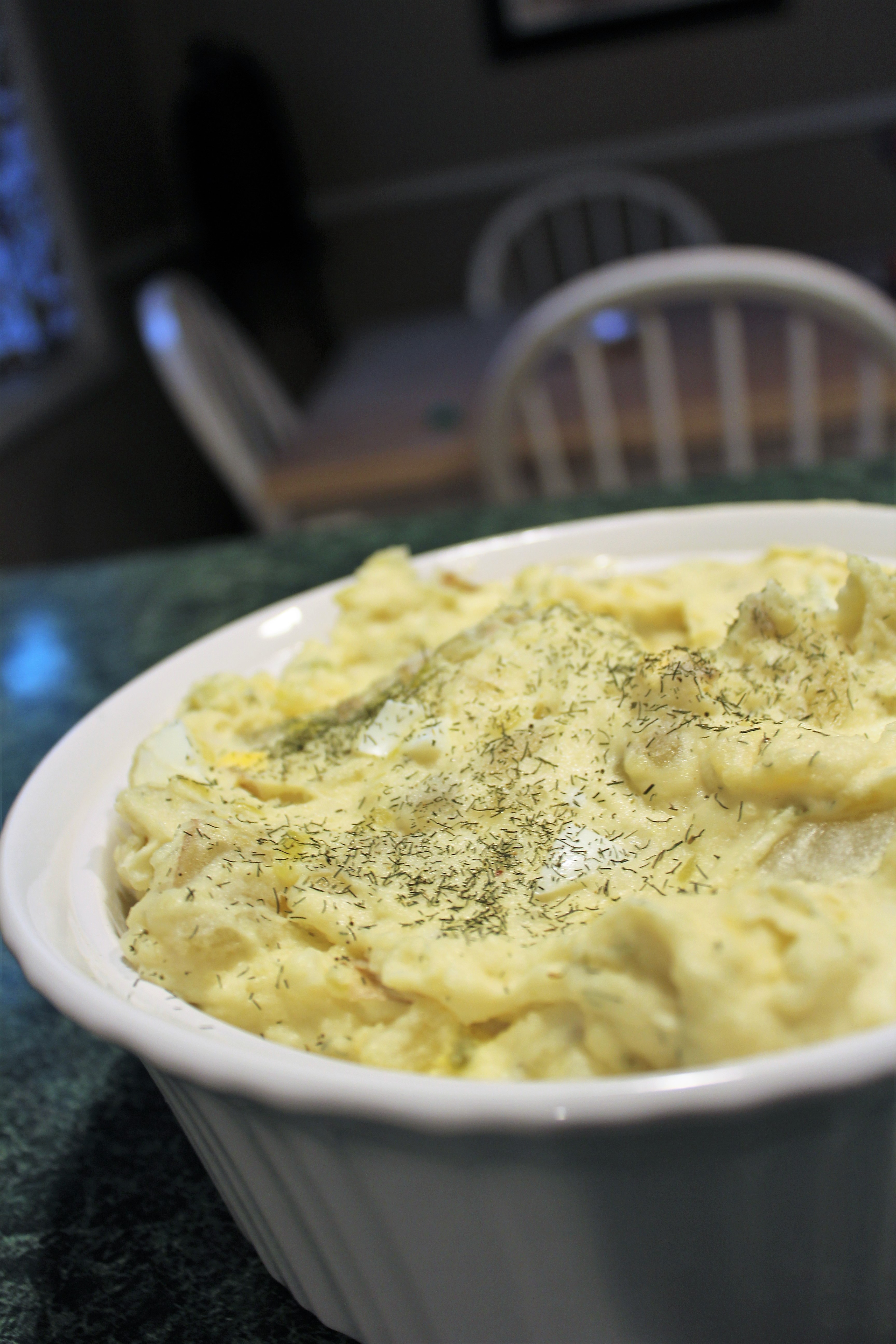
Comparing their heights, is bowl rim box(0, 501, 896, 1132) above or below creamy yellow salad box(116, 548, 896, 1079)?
above

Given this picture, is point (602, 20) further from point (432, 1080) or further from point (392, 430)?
point (432, 1080)

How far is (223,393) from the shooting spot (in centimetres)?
330

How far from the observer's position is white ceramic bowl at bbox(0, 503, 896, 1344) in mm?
458

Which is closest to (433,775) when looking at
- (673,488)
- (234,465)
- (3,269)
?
(673,488)

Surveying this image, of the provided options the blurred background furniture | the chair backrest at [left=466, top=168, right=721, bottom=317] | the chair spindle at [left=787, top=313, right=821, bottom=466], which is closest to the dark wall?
the blurred background furniture

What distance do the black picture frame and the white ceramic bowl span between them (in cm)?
578

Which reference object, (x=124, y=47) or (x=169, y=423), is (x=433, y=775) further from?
(x=124, y=47)

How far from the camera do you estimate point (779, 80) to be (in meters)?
5.41

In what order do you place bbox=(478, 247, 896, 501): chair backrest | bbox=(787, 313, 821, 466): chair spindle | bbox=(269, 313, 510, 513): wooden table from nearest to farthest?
bbox=(478, 247, 896, 501): chair backrest
bbox=(787, 313, 821, 466): chair spindle
bbox=(269, 313, 510, 513): wooden table

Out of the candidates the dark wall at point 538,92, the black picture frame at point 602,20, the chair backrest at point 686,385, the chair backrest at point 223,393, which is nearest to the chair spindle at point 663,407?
the chair backrest at point 686,385

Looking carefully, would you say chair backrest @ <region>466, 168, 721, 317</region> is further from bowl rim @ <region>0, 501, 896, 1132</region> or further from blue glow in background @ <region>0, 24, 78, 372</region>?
bowl rim @ <region>0, 501, 896, 1132</region>

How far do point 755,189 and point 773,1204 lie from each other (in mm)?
5951

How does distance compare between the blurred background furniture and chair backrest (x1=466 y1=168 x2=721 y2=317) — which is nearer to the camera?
the blurred background furniture

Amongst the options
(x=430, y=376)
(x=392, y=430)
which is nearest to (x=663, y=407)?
(x=392, y=430)
